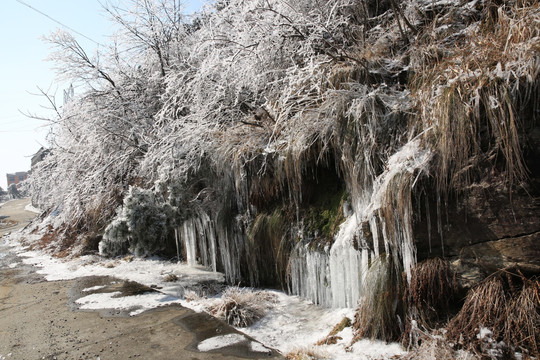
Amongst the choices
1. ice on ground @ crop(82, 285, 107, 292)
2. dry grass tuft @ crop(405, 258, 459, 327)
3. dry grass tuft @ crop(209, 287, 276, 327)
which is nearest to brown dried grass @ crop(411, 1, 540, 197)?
dry grass tuft @ crop(405, 258, 459, 327)

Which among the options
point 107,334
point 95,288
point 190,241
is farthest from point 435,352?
point 95,288

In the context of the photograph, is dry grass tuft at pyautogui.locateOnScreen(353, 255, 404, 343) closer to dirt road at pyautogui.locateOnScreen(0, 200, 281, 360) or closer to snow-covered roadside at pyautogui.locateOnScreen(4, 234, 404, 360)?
snow-covered roadside at pyautogui.locateOnScreen(4, 234, 404, 360)

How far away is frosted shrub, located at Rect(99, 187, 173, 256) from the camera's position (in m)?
6.07

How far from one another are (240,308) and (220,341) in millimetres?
634

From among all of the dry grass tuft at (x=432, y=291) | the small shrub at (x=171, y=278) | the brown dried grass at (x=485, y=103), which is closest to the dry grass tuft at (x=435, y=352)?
the dry grass tuft at (x=432, y=291)

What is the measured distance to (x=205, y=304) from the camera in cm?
491

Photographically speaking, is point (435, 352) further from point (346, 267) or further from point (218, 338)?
point (218, 338)

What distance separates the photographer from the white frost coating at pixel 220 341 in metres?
3.75

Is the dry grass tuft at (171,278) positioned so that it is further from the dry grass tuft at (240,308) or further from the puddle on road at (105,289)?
the dry grass tuft at (240,308)

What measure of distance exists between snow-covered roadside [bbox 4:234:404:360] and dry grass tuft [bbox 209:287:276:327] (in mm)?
88

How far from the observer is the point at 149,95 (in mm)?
8711

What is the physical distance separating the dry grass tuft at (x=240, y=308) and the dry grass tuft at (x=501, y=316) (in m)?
Result: 2.20

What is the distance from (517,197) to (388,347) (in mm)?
1574

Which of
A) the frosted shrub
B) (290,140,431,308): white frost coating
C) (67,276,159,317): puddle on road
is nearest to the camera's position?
(290,140,431,308): white frost coating
